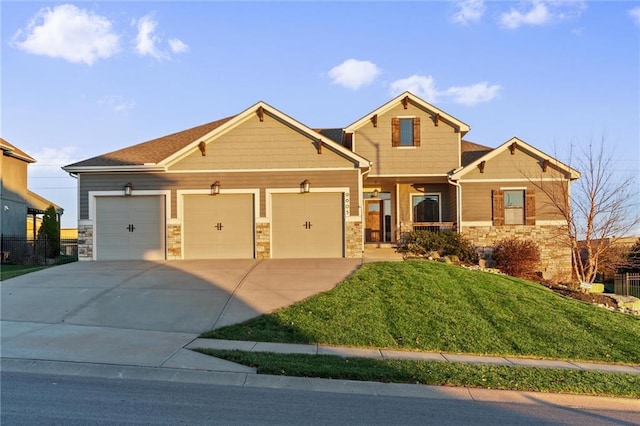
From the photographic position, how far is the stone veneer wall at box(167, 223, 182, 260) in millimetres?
17781

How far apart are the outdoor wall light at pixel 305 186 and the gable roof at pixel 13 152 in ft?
63.3

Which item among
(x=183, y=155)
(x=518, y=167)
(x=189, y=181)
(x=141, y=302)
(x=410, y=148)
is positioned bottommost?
(x=141, y=302)

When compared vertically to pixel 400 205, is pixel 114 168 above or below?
above

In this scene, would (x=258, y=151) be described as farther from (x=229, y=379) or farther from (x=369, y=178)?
(x=229, y=379)

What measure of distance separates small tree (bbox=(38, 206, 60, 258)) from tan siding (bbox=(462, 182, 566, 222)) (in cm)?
1928

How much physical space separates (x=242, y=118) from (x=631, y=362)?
14332 millimetres

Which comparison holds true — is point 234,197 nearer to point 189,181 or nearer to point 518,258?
point 189,181

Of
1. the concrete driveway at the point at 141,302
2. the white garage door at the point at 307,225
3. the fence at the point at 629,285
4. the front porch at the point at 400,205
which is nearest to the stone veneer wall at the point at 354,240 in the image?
the white garage door at the point at 307,225

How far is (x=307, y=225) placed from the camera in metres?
18.0

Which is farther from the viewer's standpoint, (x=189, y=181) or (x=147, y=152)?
(x=147, y=152)

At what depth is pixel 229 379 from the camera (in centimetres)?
705

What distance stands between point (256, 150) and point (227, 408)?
1338cm

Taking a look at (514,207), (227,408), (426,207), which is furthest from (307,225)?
(227,408)

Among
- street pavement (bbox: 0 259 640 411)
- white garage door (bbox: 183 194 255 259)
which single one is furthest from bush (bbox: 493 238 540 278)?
white garage door (bbox: 183 194 255 259)
